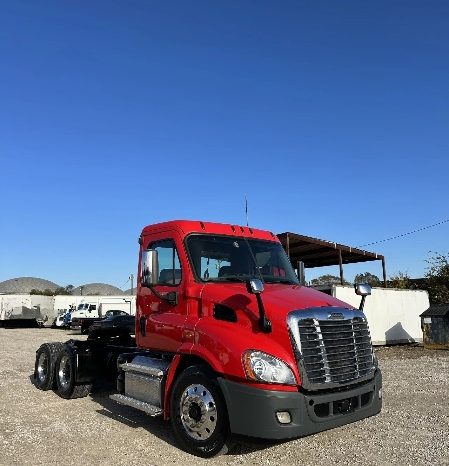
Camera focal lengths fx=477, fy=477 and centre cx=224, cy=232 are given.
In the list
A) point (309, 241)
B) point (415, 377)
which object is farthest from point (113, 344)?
point (309, 241)

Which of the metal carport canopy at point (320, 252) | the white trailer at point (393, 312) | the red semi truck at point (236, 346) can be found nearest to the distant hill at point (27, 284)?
the metal carport canopy at point (320, 252)

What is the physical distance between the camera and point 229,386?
4.91 meters

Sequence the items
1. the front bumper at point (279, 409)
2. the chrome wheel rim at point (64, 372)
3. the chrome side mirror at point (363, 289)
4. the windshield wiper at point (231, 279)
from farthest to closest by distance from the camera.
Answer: the chrome wheel rim at point (64, 372), the chrome side mirror at point (363, 289), the windshield wiper at point (231, 279), the front bumper at point (279, 409)

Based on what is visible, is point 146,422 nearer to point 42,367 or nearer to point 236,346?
point 236,346

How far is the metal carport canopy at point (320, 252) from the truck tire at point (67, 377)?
34.4 feet

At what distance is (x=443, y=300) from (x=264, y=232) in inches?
1056

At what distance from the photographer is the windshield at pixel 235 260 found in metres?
6.12

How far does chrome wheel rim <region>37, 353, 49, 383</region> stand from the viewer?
9.73m

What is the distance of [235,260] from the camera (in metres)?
6.38

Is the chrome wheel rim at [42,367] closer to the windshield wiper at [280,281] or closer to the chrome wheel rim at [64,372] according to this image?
the chrome wheel rim at [64,372]

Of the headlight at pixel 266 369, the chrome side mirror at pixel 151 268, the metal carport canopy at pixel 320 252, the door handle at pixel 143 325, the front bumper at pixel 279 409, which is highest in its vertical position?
the metal carport canopy at pixel 320 252

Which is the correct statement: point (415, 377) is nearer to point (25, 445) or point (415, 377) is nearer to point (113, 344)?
point (113, 344)

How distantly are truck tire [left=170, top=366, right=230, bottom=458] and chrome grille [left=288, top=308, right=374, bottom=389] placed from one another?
100 centimetres

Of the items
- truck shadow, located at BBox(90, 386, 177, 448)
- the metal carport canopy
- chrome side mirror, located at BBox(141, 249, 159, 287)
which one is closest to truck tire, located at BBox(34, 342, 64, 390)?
truck shadow, located at BBox(90, 386, 177, 448)
